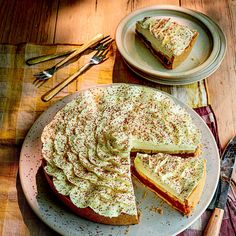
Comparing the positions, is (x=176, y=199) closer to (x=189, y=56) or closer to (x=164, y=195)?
(x=164, y=195)

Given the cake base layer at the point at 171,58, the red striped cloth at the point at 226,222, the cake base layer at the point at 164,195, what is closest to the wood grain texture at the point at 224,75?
the cake base layer at the point at 171,58

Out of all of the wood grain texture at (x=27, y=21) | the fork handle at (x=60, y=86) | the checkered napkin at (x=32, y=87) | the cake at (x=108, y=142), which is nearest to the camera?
the cake at (x=108, y=142)

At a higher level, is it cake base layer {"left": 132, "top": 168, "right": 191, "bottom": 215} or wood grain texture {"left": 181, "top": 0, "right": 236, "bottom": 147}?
wood grain texture {"left": 181, "top": 0, "right": 236, "bottom": 147}

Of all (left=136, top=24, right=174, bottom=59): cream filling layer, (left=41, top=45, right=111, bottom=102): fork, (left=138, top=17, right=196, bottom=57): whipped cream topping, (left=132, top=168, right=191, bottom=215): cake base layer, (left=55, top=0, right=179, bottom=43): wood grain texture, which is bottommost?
(left=132, top=168, right=191, bottom=215): cake base layer

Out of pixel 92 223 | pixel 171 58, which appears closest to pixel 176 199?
pixel 92 223

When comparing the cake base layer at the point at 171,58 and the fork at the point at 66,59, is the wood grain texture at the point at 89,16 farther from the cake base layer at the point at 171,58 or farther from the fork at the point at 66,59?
the cake base layer at the point at 171,58

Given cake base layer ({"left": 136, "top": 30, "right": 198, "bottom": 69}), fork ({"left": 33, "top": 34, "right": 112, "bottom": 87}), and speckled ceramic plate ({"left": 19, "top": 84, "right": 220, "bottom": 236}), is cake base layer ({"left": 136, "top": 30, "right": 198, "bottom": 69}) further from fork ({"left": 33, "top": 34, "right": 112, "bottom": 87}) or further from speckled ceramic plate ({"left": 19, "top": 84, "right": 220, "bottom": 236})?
speckled ceramic plate ({"left": 19, "top": 84, "right": 220, "bottom": 236})

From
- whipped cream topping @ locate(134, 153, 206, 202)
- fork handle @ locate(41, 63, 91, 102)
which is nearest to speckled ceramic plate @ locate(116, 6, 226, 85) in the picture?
fork handle @ locate(41, 63, 91, 102)
